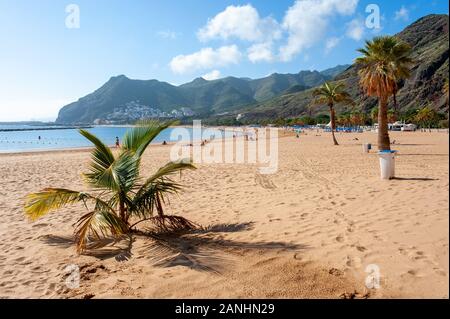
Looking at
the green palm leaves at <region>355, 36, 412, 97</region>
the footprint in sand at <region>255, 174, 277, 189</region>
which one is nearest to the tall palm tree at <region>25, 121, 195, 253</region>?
the footprint in sand at <region>255, 174, 277, 189</region>

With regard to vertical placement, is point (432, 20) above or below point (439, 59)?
above

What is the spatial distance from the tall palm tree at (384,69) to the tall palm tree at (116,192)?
17.2m

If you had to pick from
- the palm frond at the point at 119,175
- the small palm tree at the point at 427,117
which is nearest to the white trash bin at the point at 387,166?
the palm frond at the point at 119,175

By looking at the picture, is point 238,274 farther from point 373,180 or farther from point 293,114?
point 293,114

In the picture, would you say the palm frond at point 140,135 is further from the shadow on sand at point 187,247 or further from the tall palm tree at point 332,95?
the tall palm tree at point 332,95

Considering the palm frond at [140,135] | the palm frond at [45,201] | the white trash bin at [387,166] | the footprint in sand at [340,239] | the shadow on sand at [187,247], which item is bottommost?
the shadow on sand at [187,247]

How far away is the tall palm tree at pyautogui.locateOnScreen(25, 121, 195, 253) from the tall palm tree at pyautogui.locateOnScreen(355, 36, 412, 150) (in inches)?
676

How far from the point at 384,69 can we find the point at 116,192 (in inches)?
736

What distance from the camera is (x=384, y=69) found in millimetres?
19703

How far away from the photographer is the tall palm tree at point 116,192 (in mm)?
5730
